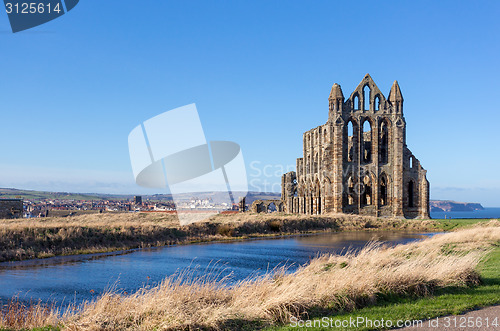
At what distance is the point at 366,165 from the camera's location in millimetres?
66938

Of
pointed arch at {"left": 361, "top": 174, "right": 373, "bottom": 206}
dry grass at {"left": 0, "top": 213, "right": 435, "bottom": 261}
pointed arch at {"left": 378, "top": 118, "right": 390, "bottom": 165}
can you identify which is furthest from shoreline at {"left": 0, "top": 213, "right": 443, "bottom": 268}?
pointed arch at {"left": 378, "top": 118, "right": 390, "bottom": 165}

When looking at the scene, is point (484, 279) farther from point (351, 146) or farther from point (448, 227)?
point (351, 146)

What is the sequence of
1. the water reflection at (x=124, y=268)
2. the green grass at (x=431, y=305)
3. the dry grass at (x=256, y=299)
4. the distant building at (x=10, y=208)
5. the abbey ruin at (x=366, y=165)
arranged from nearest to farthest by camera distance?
the dry grass at (x=256, y=299) < the green grass at (x=431, y=305) < the water reflection at (x=124, y=268) < the distant building at (x=10, y=208) < the abbey ruin at (x=366, y=165)

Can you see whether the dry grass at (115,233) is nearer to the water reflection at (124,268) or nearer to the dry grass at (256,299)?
the water reflection at (124,268)

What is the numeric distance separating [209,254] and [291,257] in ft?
16.8

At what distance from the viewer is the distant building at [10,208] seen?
53.8m

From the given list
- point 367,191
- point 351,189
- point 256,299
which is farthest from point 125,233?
point 367,191

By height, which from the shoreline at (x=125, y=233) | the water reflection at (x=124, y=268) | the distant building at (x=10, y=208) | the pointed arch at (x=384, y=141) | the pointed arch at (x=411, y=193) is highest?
the pointed arch at (x=384, y=141)

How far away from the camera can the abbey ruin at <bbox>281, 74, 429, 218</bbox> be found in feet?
213

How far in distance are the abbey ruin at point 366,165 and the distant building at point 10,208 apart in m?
38.4

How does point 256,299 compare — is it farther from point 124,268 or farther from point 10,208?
point 10,208

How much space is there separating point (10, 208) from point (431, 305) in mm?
55499

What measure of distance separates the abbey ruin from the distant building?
1510 inches

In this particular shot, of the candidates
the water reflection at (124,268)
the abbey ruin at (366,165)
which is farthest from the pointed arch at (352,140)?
the water reflection at (124,268)
